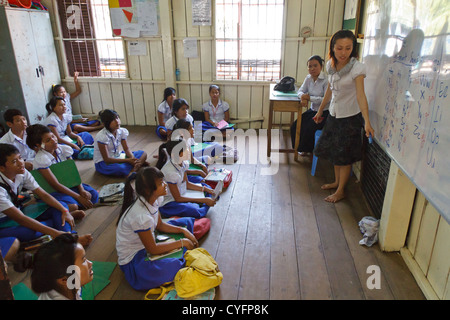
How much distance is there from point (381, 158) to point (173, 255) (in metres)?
1.72

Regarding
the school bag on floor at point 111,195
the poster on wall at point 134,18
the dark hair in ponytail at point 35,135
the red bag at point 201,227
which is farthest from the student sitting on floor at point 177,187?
the poster on wall at point 134,18

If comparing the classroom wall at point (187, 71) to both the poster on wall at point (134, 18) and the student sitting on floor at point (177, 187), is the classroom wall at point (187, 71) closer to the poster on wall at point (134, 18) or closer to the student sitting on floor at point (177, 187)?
the poster on wall at point (134, 18)

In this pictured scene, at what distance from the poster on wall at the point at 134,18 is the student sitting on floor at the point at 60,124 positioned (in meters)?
1.53

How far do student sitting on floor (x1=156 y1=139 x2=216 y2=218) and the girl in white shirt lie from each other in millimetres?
1137

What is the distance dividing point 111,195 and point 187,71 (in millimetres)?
2724

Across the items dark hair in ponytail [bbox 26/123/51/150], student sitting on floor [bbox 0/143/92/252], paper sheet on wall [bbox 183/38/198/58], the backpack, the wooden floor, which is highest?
paper sheet on wall [bbox 183/38/198/58]

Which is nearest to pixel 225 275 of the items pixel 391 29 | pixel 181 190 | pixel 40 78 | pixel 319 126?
pixel 181 190

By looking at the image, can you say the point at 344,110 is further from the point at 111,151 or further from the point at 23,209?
the point at 23,209

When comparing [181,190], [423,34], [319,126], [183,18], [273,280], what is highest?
[183,18]

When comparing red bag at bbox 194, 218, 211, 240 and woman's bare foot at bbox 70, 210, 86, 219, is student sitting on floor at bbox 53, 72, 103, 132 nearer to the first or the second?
woman's bare foot at bbox 70, 210, 86, 219

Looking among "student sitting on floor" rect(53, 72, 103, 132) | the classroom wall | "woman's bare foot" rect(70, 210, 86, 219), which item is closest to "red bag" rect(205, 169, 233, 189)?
"woman's bare foot" rect(70, 210, 86, 219)

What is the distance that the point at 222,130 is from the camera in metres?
4.68

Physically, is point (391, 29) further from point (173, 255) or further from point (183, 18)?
point (183, 18)

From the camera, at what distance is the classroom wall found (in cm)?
445
